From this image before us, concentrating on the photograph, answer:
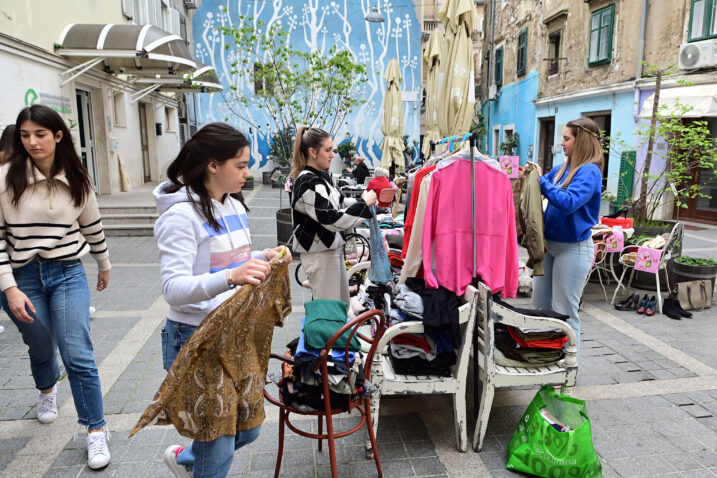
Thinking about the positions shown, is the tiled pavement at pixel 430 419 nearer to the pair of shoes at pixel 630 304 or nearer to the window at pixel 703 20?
the pair of shoes at pixel 630 304

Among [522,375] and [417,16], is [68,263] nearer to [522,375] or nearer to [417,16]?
[522,375]

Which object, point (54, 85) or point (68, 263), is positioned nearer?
point (68, 263)

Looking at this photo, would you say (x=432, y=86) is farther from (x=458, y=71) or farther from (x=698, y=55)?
(x=698, y=55)

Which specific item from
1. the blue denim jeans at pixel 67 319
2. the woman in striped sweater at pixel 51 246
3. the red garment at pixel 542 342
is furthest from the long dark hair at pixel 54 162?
the red garment at pixel 542 342

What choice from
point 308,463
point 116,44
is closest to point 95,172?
point 116,44

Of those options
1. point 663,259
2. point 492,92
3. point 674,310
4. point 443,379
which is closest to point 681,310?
point 674,310

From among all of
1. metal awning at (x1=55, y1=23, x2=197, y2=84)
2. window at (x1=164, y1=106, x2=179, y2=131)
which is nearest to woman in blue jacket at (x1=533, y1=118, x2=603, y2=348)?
metal awning at (x1=55, y1=23, x2=197, y2=84)

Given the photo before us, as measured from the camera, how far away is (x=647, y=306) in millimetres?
5504

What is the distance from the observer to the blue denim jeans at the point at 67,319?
8.55 feet

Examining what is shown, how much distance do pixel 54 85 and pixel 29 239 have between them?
934 centimetres

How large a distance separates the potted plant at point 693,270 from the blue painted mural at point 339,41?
1823 cm

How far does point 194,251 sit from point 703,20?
1305 centimetres

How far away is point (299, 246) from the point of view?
141 inches

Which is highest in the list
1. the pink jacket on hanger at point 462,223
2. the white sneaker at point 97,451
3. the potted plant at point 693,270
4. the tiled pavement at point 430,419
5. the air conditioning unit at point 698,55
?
the air conditioning unit at point 698,55
